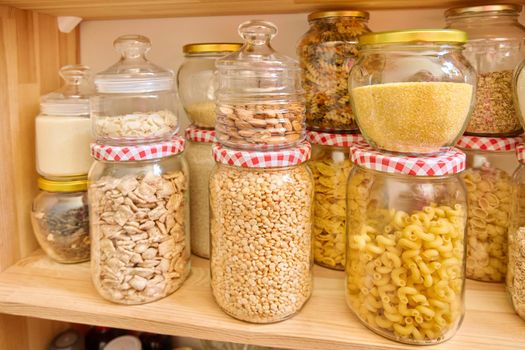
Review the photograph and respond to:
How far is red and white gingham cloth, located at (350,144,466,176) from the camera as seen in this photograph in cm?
67

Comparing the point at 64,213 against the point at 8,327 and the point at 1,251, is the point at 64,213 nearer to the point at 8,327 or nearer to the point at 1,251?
the point at 1,251

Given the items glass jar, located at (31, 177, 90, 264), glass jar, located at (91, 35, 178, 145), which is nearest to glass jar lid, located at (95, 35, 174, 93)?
glass jar, located at (91, 35, 178, 145)

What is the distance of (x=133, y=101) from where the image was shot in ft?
2.75

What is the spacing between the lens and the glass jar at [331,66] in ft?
2.82

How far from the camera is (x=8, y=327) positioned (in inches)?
37.2

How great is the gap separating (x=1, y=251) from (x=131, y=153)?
0.38 meters

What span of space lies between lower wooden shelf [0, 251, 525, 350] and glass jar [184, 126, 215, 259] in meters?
0.08

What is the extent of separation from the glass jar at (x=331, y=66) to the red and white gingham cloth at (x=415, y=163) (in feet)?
0.55

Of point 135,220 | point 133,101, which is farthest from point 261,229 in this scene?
point 133,101

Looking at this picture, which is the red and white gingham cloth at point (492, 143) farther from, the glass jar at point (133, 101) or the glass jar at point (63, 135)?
the glass jar at point (63, 135)

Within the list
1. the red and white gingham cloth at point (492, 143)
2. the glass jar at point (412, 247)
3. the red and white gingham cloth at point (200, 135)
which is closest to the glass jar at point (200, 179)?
the red and white gingham cloth at point (200, 135)

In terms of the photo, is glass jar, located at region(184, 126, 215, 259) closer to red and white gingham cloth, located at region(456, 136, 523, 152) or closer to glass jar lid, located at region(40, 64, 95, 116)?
glass jar lid, located at region(40, 64, 95, 116)

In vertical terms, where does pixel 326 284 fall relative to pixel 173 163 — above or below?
below

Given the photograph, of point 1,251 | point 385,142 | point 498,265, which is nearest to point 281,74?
point 385,142
